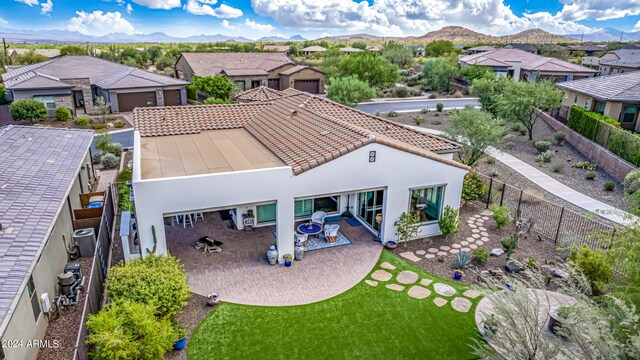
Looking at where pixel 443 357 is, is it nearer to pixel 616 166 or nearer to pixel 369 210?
pixel 369 210

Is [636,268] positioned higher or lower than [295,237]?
higher

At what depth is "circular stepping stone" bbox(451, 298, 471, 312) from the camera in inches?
535

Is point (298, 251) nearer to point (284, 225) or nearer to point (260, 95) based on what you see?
point (284, 225)

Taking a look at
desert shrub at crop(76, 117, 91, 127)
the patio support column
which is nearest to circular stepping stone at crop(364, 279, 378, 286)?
the patio support column

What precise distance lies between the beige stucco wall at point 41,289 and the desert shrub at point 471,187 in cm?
1746

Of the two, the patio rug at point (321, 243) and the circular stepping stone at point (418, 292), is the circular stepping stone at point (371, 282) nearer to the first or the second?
the circular stepping stone at point (418, 292)

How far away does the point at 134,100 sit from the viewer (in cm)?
4675

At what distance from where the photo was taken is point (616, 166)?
26172mm

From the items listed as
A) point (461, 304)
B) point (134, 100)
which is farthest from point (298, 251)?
point (134, 100)

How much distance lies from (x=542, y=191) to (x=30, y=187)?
81.3 ft

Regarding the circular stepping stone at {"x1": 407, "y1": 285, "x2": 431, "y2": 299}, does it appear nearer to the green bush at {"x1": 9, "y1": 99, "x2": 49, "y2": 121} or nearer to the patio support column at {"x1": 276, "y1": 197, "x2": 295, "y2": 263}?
the patio support column at {"x1": 276, "y1": 197, "x2": 295, "y2": 263}

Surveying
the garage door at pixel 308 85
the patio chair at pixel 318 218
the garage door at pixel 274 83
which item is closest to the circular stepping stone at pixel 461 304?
the patio chair at pixel 318 218

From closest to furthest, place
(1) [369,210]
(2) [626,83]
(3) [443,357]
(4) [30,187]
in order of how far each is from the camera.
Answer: (3) [443,357]
(4) [30,187]
(1) [369,210]
(2) [626,83]

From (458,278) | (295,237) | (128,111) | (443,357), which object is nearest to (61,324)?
(295,237)
